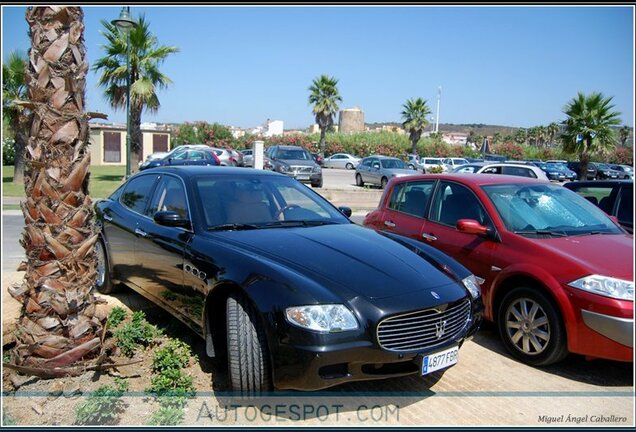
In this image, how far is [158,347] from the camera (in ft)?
14.3

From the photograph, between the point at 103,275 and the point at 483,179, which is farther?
the point at 103,275

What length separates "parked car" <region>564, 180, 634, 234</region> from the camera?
6246mm

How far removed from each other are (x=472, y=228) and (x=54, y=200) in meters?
3.51

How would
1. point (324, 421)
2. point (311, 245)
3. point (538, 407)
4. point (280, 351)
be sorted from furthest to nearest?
1. point (311, 245)
2. point (538, 407)
3. point (324, 421)
4. point (280, 351)

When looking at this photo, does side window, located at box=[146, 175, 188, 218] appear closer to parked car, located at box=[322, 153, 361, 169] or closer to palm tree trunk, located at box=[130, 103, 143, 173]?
palm tree trunk, located at box=[130, 103, 143, 173]

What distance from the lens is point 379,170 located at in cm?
2545

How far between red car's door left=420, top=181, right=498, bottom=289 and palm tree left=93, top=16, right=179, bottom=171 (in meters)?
20.1

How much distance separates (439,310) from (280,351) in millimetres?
1072

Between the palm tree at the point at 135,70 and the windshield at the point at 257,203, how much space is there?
65.8 feet

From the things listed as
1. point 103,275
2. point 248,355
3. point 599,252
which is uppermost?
point 599,252

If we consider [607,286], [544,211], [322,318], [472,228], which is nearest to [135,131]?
[472,228]

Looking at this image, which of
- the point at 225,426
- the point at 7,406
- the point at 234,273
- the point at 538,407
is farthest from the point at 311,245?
the point at 7,406

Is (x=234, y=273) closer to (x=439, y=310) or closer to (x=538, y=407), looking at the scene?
(x=439, y=310)

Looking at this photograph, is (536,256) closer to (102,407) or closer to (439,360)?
(439,360)
